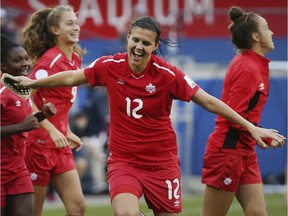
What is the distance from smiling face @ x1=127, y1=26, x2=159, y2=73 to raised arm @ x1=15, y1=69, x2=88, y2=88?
0.47 metres

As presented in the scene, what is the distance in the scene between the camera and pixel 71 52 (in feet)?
31.3

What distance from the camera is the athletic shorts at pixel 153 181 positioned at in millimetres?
7613

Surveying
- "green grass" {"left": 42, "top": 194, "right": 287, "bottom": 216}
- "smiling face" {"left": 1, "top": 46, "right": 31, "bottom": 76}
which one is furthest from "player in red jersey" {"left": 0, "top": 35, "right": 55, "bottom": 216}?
"green grass" {"left": 42, "top": 194, "right": 287, "bottom": 216}

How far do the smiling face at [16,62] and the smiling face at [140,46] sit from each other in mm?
1175

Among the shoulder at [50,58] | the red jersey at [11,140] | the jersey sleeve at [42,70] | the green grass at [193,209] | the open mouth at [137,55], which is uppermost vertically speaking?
the open mouth at [137,55]

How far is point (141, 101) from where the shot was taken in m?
7.67

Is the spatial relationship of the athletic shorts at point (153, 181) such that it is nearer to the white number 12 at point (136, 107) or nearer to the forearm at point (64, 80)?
the white number 12 at point (136, 107)

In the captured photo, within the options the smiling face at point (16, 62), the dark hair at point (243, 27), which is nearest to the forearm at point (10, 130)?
the smiling face at point (16, 62)

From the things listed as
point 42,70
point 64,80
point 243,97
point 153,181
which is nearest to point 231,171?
point 243,97

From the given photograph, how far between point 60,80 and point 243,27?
2179 mm

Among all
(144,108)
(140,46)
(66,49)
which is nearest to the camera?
(140,46)

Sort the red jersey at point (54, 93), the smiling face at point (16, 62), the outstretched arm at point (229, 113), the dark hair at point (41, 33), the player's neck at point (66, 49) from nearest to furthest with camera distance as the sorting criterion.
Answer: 1. the outstretched arm at point (229, 113)
2. the smiling face at point (16, 62)
3. the red jersey at point (54, 93)
4. the player's neck at point (66, 49)
5. the dark hair at point (41, 33)

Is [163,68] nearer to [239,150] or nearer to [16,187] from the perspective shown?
[239,150]

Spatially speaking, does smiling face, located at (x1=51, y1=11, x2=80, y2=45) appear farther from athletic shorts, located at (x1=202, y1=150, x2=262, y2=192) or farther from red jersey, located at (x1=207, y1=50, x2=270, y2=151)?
athletic shorts, located at (x1=202, y1=150, x2=262, y2=192)
